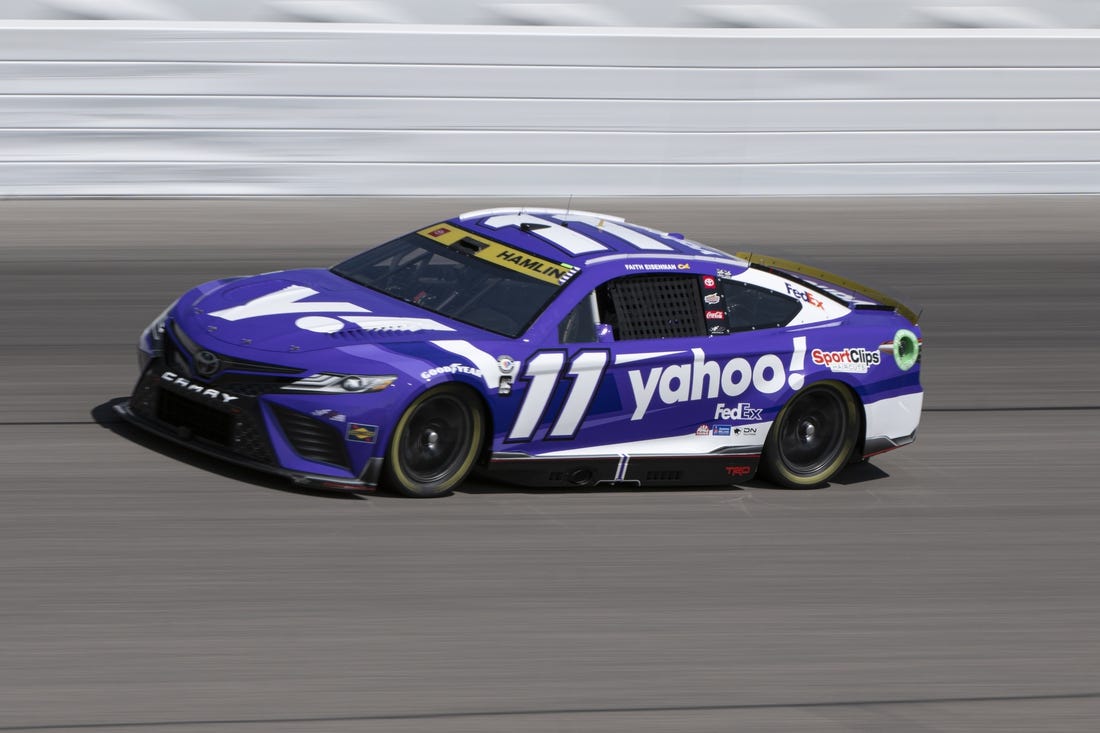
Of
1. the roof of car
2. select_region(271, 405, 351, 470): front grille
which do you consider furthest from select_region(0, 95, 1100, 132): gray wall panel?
select_region(271, 405, 351, 470): front grille

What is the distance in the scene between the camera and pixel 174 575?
20.7 ft

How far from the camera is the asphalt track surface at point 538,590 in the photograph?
17.7 ft

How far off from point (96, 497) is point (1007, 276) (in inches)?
364

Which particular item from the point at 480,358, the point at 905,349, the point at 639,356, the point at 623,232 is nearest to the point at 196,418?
the point at 480,358

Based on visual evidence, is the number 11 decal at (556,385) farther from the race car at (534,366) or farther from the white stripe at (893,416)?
the white stripe at (893,416)

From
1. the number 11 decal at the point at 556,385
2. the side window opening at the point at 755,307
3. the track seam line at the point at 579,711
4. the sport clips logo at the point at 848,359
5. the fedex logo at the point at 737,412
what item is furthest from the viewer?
the sport clips logo at the point at 848,359

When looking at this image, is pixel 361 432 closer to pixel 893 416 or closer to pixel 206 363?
pixel 206 363

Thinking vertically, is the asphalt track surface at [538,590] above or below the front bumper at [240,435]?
below

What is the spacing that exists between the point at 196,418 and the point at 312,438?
0.63 m

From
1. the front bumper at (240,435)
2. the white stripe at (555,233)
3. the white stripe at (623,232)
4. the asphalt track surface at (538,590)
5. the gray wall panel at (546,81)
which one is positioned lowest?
the asphalt track surface at (538,590)

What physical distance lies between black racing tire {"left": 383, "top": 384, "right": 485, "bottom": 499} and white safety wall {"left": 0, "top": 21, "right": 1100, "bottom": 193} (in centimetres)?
742

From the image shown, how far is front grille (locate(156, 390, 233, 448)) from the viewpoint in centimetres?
711

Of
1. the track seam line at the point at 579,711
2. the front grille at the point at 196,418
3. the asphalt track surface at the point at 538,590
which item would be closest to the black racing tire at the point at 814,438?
the asphalt track surface at the point at 538,590

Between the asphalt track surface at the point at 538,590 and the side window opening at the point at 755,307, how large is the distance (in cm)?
90
